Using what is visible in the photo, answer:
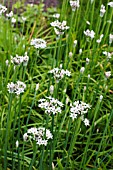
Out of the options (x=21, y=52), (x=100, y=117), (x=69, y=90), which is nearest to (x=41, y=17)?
(x=21, y=52)

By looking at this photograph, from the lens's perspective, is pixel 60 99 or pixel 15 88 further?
pixel 60 99

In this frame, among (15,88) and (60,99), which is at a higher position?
(15,88)

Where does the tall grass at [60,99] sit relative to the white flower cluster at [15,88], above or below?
below

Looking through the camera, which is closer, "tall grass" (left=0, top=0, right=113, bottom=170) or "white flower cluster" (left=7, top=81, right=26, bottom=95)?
"white flower cluster" (left=7, top=81, right=26, bottom=95)

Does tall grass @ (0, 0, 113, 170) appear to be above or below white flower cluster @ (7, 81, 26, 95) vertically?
below

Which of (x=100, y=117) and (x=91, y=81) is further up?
(x=91, y=81)

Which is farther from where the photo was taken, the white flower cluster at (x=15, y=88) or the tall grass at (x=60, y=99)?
the tall grass at (x=60, y=99)

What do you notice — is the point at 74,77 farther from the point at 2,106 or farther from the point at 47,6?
the point at 47,6

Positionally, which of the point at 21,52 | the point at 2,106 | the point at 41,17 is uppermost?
the point at 41,17
